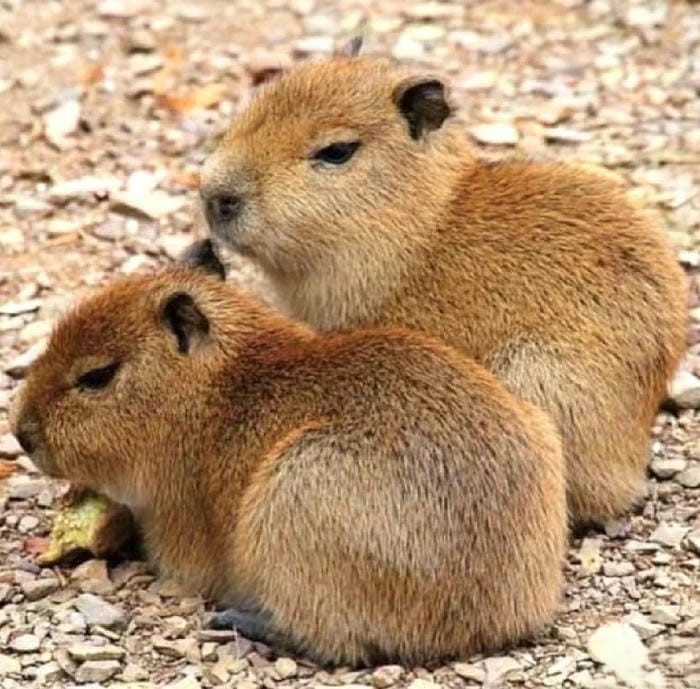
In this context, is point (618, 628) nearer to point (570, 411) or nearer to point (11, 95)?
point (570, 411)

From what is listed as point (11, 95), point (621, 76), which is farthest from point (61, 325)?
point (621, 76)

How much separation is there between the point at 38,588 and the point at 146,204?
307 centimetres

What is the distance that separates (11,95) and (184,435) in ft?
14.2

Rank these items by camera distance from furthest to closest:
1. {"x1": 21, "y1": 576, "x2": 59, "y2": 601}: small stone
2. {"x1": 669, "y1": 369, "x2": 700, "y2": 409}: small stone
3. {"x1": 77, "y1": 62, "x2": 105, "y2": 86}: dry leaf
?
{"x1": 77, "y1": 62, "x2": 105, "y2": 86}: dry leaf, {"x1": 669, "y1": 369, "x2": 700, "y2": 409}: small stone, {"x1": 21, "y1": 576, "x2": 59, "y2": 601}: small stone

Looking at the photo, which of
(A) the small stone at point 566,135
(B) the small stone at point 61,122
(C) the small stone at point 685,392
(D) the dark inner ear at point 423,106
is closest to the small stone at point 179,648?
(D) the dark inner ear at point 423,106

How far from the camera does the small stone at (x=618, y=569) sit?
740 centimetres

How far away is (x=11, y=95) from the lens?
436 inches

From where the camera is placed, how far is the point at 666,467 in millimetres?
8031

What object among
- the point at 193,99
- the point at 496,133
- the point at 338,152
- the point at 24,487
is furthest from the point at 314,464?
the point at 193,99

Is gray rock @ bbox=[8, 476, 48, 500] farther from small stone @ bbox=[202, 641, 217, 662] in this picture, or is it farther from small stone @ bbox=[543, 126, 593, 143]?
small stone @ bbox=[543, 126, 593, 143]

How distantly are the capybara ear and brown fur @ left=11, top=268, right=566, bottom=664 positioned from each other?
0.34 feet

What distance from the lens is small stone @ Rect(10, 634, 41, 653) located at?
23.1 feet

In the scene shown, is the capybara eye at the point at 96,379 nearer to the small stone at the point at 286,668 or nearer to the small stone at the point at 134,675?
the small stone at the point at 134,675

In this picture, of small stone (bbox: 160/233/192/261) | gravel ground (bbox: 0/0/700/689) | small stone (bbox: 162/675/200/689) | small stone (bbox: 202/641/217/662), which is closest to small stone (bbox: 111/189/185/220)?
gravel ground (bbox: 0/0/700/689)
